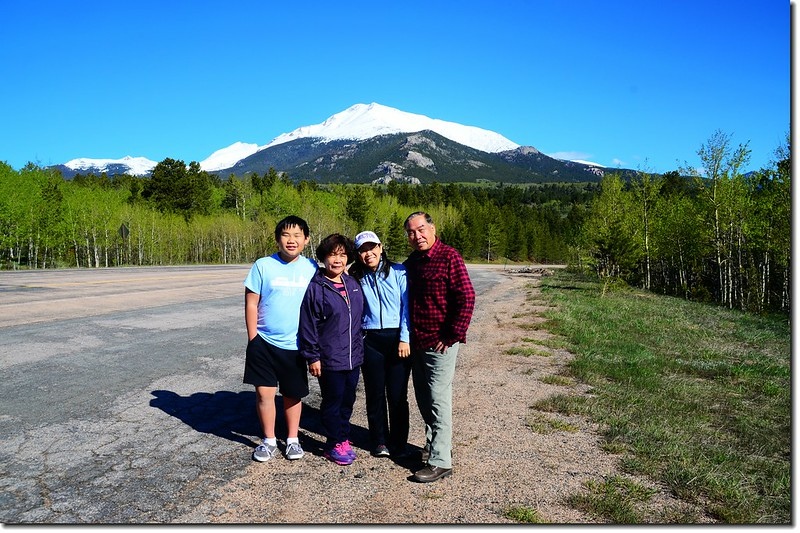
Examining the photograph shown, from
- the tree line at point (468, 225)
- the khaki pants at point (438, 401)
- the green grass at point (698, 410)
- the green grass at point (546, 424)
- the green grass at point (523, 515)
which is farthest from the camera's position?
the tree line at point (468, 225)

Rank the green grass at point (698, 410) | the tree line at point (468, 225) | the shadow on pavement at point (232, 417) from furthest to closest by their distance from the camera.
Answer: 1. the tree line at point (468, 225)
2. the shadow on pavement at point (232, 417)
3. the green grass at point (698, 410)

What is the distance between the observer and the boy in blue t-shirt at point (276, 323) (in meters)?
4.27

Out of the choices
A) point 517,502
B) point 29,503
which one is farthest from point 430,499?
point 29,503

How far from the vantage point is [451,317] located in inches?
166

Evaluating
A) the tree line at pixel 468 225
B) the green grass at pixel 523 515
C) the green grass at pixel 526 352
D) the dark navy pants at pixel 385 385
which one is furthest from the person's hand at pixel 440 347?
the tree line at pixel 468 225

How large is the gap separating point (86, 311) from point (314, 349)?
34.4ft

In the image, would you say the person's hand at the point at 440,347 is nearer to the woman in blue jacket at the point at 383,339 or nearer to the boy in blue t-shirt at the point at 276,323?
the woman in blue jacket at the point at 383,339

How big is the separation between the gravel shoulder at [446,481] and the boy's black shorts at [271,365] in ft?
2.10

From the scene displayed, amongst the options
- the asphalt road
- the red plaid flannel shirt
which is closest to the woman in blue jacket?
the red plaid flannel shirt

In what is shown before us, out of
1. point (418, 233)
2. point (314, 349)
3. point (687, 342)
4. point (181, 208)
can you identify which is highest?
point (181, 208)

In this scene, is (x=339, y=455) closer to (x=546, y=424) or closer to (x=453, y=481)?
(x=453, y=481)

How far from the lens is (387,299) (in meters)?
4.36

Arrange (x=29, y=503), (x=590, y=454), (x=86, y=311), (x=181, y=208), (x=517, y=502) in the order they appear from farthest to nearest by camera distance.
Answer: (x=181, y=208) < (x=86, y=311) < (x=590, y=454) < (x=517, y=502) < (x=29, y=503)

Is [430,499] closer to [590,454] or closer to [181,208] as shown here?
[590,454]
